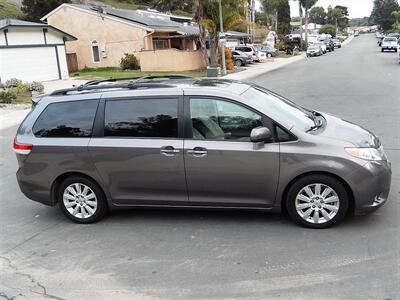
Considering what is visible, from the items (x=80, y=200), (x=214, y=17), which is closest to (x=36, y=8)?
(x=214, y=17)

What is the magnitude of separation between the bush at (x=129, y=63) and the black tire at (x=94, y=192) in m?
32.6

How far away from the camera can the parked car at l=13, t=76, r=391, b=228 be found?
16.6 feet

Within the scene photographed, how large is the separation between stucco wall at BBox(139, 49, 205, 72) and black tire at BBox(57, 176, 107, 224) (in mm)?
31141

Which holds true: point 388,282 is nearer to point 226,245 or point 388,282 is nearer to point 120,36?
point 226,245

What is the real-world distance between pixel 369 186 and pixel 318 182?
511 mm

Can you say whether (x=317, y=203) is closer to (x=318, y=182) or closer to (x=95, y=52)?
(x=318, y=182)

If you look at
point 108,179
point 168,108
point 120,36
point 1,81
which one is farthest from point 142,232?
point 120,36

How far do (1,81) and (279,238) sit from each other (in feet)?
88.9

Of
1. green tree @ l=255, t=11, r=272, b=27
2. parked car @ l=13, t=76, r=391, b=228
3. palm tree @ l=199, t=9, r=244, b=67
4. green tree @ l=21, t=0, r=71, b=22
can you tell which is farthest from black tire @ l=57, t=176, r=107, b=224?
green tree @ l=255, t=11, r=272, b=27

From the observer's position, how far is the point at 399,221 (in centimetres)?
522

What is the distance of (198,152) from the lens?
524 centimetres

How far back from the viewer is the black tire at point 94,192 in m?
5.73

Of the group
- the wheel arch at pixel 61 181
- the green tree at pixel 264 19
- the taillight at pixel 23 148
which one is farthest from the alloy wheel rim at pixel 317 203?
the green tree at pixel 264 19

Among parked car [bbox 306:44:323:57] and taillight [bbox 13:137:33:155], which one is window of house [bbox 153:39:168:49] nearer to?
parked car [bbox 306:44:323:57]
